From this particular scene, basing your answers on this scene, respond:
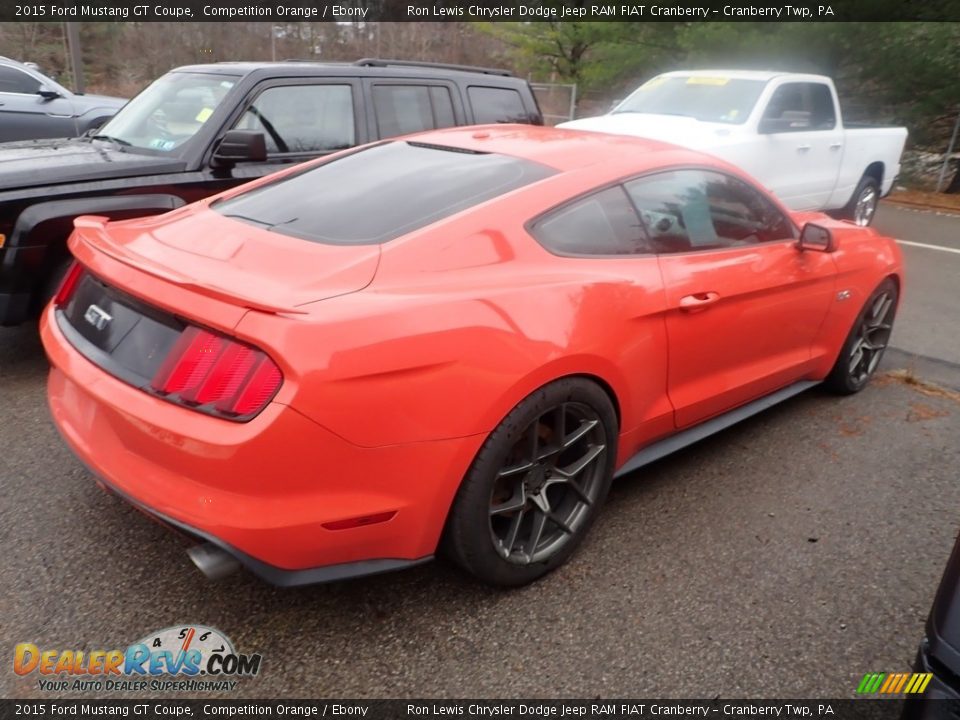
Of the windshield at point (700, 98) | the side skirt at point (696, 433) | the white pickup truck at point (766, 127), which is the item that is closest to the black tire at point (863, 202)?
the white pickup truck at point (766, 127)

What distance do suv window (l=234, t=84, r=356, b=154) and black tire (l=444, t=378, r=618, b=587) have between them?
10.6 ft

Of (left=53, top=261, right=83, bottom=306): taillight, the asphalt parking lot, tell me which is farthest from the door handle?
(left=53, top=261, right=83, bottom=306): taillight

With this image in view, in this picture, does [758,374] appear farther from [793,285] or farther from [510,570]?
[510,570]

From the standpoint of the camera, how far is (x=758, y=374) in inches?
134

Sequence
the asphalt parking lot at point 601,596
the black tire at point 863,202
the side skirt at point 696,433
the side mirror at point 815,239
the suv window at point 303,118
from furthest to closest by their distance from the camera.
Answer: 1. the black tire at point 863,202
2. the suv window at point 303,118
3. the side mirror at point 815,239
4. the side skirt at point 696,433
5. the asphalt parking lot at point 601,596

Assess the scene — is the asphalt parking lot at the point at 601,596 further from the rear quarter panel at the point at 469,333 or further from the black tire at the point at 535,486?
the rear quarter panel at the point at 469,333

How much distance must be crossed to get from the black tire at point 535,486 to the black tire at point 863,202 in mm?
7592

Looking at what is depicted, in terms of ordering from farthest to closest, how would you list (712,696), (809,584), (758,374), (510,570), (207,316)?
(758,374), (809,584), (510,570), (712,696), (207,316)

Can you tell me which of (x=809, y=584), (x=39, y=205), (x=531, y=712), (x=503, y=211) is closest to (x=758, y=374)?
(x=809, y=584)

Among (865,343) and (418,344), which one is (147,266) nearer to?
(418,344)

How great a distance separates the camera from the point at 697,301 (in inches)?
115

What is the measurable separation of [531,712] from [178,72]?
482 cm

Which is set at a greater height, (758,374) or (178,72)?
(178,72)

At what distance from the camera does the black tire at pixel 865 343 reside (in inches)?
163
